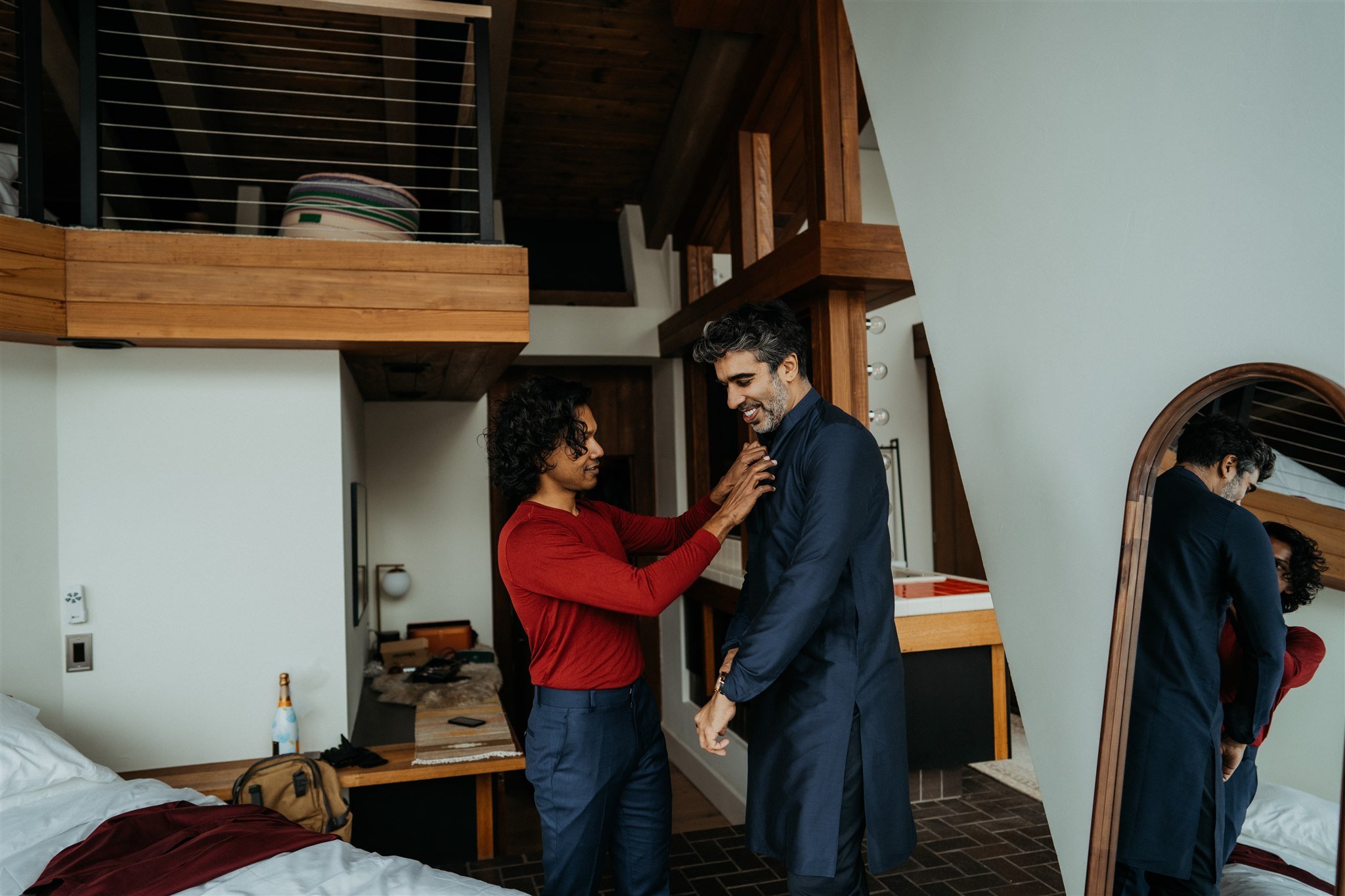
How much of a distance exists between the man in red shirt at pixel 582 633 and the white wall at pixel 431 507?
13.1ft

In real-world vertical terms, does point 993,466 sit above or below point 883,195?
below

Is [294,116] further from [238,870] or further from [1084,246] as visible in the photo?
[1084,246]

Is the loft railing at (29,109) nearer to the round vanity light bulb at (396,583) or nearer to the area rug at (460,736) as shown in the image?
the area rug at (460,736)

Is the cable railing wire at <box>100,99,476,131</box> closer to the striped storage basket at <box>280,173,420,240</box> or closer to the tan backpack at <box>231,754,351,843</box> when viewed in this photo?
the striped storage basket at <box>280,173,420,240</box>

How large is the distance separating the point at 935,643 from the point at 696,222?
3199 millimetres

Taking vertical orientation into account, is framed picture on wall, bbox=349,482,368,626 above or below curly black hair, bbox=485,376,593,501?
below

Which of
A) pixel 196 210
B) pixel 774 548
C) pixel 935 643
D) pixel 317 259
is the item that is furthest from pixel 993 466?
pixel 196 210

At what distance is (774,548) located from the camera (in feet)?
6.89

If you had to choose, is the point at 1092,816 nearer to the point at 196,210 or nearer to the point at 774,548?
the point at 774,548

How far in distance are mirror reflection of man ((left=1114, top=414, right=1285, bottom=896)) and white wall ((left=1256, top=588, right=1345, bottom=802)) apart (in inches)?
1.4

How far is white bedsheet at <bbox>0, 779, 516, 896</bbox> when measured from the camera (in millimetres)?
2086

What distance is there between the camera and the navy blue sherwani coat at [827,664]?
1.87 meters

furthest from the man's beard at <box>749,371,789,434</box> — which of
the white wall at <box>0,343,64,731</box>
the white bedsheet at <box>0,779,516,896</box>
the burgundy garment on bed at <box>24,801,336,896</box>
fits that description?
the white wall at <box>0,343,64,731</box>

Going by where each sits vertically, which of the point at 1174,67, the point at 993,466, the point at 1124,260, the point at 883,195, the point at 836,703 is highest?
the point at 883,195
